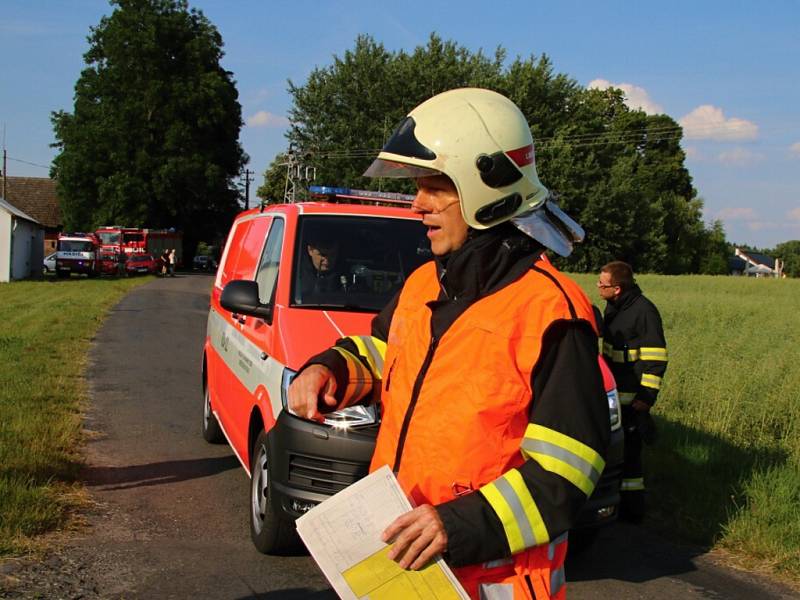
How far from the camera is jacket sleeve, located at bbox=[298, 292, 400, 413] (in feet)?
8.25

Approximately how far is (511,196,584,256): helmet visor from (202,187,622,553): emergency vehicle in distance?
1947 millimetres

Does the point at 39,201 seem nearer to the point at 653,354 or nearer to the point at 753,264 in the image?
the point at 653,354

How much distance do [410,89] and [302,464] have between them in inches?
1955

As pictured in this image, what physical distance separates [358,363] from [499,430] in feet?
2.33

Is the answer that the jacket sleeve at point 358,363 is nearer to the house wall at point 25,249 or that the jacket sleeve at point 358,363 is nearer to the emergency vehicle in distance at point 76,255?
the house wall at point 25,249

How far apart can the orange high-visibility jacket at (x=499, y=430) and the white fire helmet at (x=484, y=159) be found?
174 millimetres

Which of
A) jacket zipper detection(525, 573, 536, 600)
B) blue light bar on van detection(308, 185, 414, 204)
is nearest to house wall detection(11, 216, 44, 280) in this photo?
blue light bar on van detection(308, 185, 414, 204)

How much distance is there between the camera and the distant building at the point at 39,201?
236ft

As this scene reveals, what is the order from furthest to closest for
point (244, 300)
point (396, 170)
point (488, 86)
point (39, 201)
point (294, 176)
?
point (39, 201) → point (488, 86) → point (294, 176) → point (244, 300) → point (396, 170)

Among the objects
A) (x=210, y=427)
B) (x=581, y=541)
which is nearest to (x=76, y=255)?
(x=210, y=427)

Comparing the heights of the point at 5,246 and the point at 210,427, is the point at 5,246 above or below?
above

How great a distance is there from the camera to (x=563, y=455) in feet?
6.27

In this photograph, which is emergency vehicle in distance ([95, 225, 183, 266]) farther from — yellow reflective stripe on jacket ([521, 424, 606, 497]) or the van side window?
yellow reflective stripe on jacket ([521, 424, 606, 497])

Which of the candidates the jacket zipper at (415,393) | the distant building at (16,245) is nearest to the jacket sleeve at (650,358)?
the jacket zipper at (415,393)
